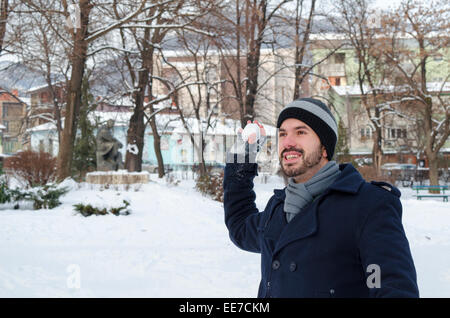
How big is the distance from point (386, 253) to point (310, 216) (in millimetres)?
320

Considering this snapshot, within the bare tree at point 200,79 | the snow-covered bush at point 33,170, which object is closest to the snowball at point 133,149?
the bare tree at point 200,79

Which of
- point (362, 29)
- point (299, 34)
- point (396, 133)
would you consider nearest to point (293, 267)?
point (299, 34)

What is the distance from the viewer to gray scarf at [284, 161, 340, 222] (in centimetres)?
201

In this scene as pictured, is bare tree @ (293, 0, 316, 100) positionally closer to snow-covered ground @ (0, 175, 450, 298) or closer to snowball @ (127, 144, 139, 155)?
snowball @ (127, 144, 139, 155)

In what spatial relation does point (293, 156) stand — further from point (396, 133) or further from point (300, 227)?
point (396, 133)

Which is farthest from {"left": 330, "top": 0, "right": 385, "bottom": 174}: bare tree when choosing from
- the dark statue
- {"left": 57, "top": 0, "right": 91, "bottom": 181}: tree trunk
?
{"left": 57, "top": 0, "right": 91, "bottom": 181}: tree trunk

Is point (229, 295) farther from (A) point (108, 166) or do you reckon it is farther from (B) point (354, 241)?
(A) point (108, 166)

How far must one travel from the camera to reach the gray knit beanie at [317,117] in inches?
80.8

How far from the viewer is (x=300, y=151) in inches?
80.7

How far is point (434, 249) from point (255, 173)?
7936mm

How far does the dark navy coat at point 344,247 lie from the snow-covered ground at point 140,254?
436 centimetres

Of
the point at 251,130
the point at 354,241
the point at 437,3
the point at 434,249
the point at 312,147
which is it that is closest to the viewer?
the point at 354,241

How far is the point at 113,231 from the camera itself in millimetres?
10539
